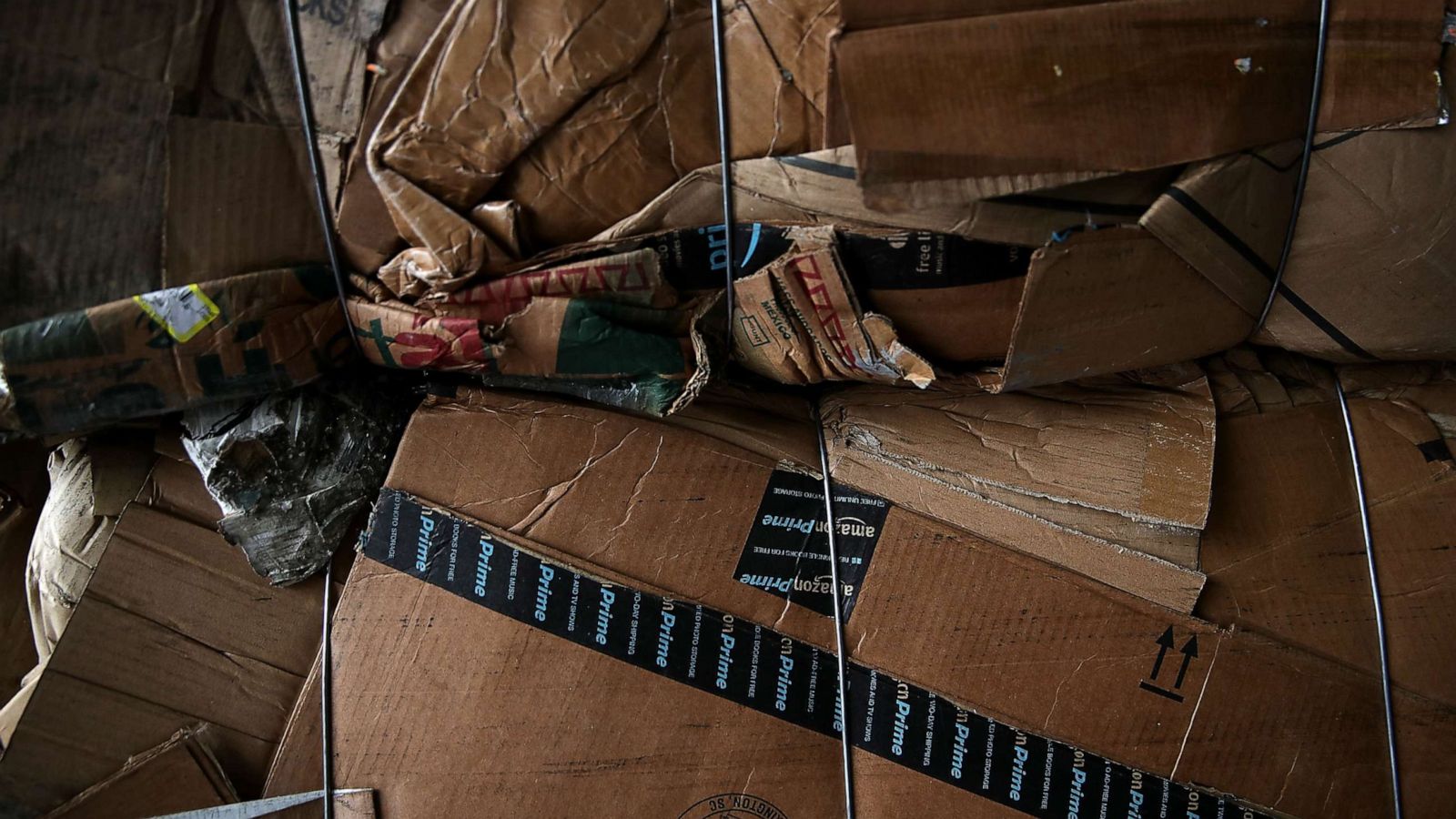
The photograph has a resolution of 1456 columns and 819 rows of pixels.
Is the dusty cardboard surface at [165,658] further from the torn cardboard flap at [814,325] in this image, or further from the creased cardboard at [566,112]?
the torn cardboard flap at [814,325]

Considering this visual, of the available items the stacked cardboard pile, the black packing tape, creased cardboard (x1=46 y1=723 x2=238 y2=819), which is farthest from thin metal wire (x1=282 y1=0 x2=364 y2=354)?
creased cardboard (x1=46 y1=723 x2=238 y2=819)

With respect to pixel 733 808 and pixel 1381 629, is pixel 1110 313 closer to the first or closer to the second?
pixel 1381 629

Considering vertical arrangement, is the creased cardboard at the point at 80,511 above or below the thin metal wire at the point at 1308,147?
below

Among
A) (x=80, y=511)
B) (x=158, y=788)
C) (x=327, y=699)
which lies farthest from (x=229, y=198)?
(x=158, y=788)

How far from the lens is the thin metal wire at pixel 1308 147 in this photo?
971 mm

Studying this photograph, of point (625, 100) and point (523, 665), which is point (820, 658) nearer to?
point (523, 665)

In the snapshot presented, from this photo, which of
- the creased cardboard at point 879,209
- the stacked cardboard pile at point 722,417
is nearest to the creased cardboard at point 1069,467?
the stacked cardboard pile at point 722,417

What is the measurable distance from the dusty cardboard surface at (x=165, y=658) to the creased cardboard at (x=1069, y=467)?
2.53 feet

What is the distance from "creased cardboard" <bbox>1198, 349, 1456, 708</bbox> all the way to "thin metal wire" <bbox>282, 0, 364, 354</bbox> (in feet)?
3.69

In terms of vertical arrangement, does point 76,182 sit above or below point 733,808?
above

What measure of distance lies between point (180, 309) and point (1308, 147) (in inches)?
49.7

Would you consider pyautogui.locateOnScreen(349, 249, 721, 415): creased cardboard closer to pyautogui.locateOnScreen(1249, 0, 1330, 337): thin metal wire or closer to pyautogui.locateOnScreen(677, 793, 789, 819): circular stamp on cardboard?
pyautogui.locateOnScreen(677, 793, 789, 819): circular stamp on cardboard

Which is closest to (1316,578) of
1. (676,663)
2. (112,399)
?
(676,663)

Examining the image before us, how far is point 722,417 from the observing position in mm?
1233
